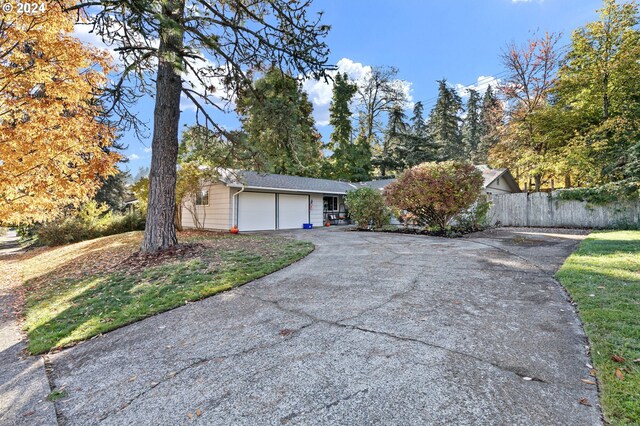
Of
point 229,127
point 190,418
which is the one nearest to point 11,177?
point 229,127

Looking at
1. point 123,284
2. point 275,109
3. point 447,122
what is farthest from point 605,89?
point 123,284

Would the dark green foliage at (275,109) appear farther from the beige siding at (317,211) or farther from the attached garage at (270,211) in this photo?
the beige siding at (317,211)

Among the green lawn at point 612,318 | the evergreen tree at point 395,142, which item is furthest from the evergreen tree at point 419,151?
the green lawn at point 612,318

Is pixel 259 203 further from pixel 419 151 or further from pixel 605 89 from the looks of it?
pixel 419 151

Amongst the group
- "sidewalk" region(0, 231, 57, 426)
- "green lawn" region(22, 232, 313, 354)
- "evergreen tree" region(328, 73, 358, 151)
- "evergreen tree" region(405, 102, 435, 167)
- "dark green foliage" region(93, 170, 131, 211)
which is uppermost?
"evergreen tree" region(328, 73, 358, 151)

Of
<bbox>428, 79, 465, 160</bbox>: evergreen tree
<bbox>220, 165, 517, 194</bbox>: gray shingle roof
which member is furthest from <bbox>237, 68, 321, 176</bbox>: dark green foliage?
<bbox>428, 79, 465, 160</bbox>: evergreen tree

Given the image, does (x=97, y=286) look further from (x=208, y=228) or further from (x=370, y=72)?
(x=370, y=72)

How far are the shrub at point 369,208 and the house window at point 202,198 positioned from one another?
23.4ft

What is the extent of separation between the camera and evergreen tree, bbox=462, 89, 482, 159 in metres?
36.0

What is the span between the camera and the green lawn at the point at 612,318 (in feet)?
6.03

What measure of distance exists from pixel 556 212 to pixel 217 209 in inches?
631

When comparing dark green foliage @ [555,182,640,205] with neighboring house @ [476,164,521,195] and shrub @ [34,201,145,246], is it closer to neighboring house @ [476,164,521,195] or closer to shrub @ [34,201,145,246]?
neighboring house @ [476,164,521,195]

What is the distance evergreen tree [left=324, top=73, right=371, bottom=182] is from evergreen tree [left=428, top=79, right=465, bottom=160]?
983 cm

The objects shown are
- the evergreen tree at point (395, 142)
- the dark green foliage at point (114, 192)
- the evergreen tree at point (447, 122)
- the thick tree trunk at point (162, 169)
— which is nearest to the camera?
the thick tree trunk at point (162, 169)
